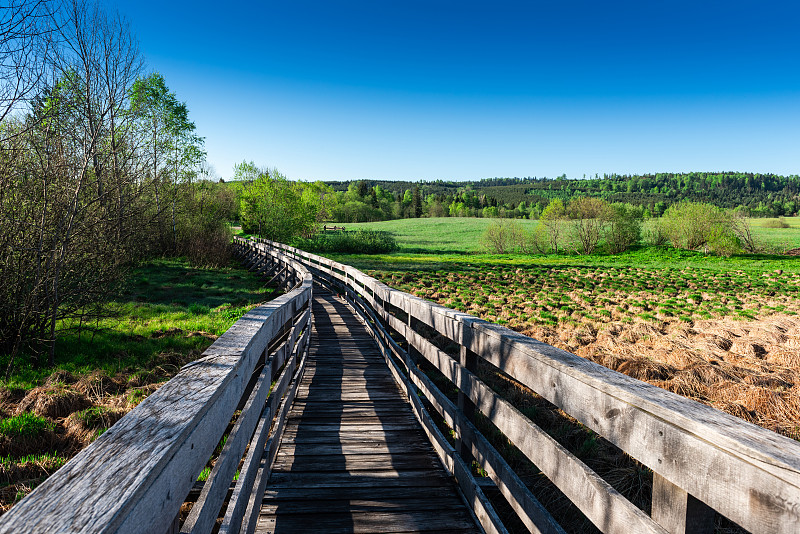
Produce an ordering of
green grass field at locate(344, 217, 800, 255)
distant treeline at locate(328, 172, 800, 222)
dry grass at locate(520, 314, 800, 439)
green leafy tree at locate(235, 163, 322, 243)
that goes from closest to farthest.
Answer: dry grass at locate(520, 314, 800, 439), green leafy tree at locate(235, 163, 322, 243), green grass field at locate(344, 217, 800, 255), distant treeline at locate(328, 172, 800, 222)

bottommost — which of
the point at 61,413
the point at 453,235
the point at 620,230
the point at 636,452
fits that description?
the point at 61,413

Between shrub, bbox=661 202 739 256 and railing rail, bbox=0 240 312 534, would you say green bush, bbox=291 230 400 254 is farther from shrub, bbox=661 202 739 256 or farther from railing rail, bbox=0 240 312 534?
railing rail, bbox=0 240 312 534

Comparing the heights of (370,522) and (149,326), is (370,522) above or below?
above

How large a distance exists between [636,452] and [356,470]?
228cm

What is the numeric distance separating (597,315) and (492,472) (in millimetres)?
9756

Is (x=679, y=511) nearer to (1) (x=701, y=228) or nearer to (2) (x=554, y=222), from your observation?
(2) (x=554, y=222)

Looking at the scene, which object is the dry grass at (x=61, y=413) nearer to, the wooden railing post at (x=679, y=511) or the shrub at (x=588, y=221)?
the wooden railing post at (x=679, y=511)

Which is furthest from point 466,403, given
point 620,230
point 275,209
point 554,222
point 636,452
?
point 620,230

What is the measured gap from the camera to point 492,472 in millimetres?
2408

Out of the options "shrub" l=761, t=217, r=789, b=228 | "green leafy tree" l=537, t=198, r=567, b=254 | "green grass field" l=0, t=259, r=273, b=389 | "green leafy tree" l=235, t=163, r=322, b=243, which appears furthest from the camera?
"shrub" l=761, t=217, r=789, b=228

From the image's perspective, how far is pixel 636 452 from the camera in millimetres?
1312

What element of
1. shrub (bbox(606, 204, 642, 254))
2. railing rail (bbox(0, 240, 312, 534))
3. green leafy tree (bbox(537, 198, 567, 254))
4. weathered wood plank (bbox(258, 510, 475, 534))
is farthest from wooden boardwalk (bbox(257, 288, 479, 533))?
shrub (bbox(606, 204, 642, 254))

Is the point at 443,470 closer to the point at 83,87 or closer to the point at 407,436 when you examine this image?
the point at 407,436

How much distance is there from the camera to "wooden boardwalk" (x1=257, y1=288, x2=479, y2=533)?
251 cm
